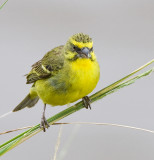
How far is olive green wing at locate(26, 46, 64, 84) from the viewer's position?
348 centimetres

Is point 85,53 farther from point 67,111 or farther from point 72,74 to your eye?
point 67,111

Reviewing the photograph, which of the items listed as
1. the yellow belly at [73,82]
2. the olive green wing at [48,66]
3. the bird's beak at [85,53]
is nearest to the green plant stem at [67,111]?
the yellow belly at [73,82]

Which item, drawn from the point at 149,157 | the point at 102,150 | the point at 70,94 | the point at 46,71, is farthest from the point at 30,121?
the point at 70,94

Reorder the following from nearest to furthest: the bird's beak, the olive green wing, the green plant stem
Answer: the green plant stem
the bird's beak
the olive green wing

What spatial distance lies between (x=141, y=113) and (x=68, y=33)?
1915mm

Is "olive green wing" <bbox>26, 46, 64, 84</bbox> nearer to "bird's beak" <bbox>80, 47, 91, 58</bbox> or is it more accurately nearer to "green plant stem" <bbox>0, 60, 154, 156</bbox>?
"bird's beak" <bbox>80, 47, 91, 58</bbox>

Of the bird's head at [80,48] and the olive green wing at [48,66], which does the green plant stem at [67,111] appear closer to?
the bird's head at [80,48]

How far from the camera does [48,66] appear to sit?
11.9 feet

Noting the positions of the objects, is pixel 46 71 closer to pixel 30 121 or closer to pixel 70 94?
pixel 70 94

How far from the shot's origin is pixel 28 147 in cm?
508

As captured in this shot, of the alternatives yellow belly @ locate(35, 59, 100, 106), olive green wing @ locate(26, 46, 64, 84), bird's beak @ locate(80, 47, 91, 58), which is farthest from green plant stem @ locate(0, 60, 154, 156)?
olive green wing @ locate(26, 46, 64, 84)

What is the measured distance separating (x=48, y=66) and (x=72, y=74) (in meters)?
0.42

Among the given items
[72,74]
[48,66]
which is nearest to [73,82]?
[72,74]

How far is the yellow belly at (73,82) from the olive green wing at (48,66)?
0.29ft
